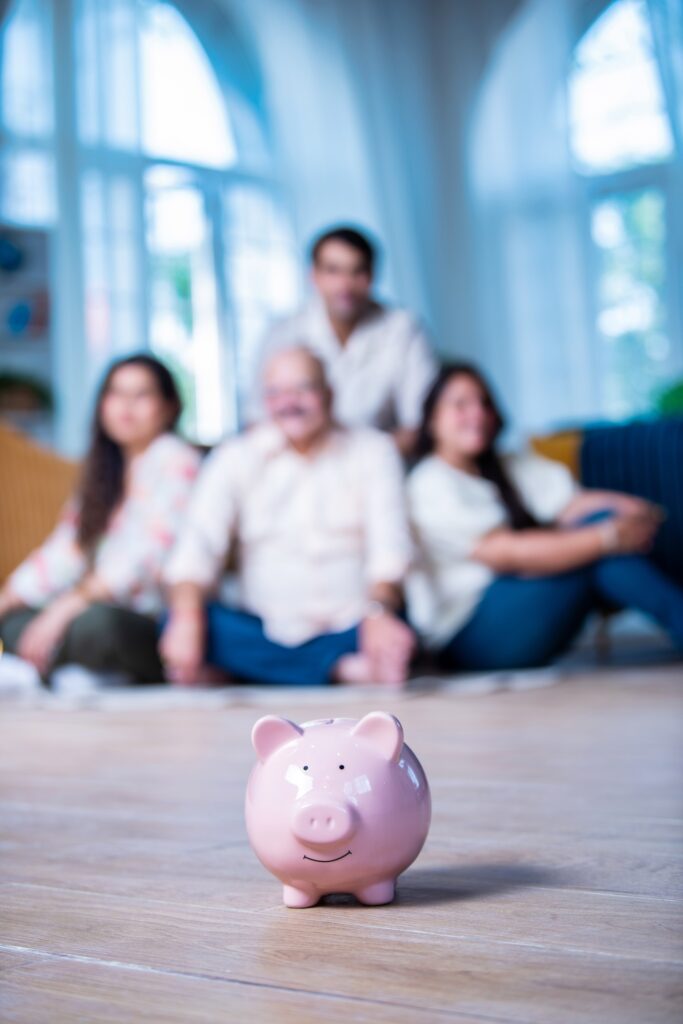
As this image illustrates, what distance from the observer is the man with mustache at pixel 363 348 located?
341 cm

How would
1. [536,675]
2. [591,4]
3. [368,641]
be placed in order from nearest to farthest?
[368,641], [536,675], [591,4]

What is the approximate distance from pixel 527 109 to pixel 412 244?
0.80 meters

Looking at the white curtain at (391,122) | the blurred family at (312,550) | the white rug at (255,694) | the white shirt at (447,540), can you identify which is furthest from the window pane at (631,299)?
the white rug at (255,694)

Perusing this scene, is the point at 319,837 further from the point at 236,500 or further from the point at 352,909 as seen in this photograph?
the point at 236,500

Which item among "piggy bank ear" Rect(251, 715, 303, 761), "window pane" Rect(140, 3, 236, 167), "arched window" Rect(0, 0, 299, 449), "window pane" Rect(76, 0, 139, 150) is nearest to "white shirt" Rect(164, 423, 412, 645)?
"piggy bank ear" Rect(251, 715, 303, 761)

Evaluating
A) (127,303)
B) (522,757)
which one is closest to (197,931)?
(522,757)

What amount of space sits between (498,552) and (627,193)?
3345 millimetres

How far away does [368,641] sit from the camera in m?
2.83

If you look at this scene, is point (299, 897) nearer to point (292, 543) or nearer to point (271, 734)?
point (271, 734)

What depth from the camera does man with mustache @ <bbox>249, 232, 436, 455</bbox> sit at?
341 centimetres

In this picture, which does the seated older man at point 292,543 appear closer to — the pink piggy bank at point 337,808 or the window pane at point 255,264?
the pink piggy bank at point 337,808

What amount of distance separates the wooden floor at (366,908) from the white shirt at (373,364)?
1808mm

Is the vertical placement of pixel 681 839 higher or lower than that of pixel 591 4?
lower

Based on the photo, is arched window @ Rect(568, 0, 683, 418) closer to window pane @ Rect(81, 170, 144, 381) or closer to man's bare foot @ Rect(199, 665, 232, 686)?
window pane @ Rect(81, 170, 144, 381)
